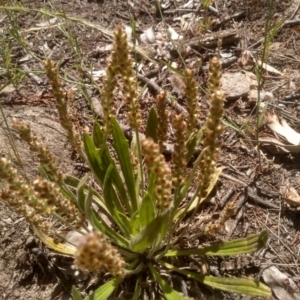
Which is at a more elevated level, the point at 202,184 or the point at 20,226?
the point at 202,184

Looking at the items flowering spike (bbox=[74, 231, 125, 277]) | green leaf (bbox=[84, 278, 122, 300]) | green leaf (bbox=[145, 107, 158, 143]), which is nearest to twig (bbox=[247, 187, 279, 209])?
green leaf (bbox=[145, 107, 158, 143])

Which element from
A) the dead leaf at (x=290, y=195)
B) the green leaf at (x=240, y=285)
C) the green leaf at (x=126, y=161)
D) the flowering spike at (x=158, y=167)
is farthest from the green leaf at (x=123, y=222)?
the dead leaf at (x=290, y=195)

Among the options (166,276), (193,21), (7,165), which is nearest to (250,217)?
(166,276)

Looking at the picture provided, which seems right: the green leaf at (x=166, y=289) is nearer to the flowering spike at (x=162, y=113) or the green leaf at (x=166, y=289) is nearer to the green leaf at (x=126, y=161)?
the green leaf at (x=126, y=161)

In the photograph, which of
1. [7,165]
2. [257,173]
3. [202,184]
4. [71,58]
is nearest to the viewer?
[7,165]

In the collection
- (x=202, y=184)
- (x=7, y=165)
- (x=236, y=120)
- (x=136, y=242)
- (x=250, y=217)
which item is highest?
(x=7, y=165)

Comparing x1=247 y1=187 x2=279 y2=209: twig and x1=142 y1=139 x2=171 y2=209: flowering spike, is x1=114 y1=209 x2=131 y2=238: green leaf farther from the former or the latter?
x1=247 y1=187 x2=279 y2=209: twig

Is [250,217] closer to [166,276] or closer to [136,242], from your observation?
[166,276]
